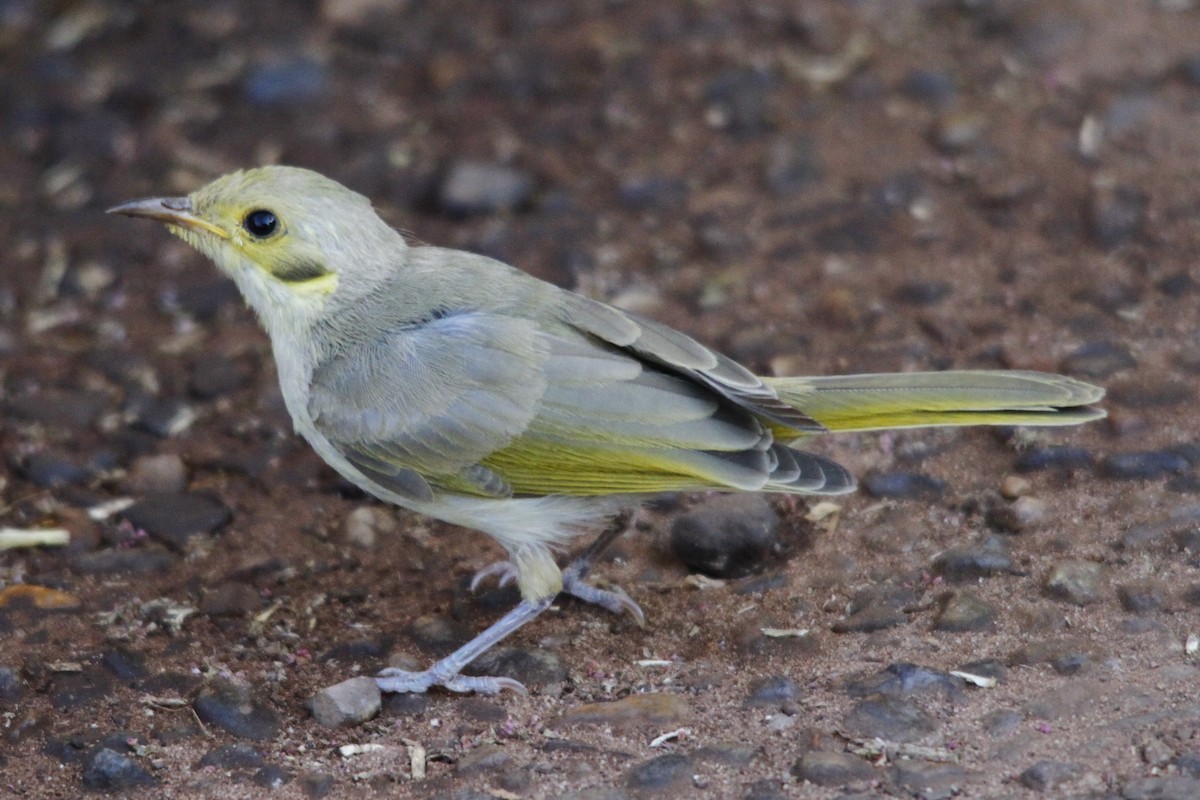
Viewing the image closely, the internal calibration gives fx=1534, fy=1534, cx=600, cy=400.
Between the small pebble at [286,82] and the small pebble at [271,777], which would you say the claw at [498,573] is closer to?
the small pebble at [271,777]

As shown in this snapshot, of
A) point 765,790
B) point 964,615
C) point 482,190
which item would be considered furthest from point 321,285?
point 482,190

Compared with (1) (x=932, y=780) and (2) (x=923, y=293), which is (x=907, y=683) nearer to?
(1) (x=932, y=780)

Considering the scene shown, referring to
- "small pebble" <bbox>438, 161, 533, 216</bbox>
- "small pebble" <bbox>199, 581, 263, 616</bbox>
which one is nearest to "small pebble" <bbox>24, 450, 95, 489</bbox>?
"small pebble" <bbox>199, 581, 263, 616</bbox>

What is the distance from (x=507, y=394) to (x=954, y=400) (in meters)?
1.52

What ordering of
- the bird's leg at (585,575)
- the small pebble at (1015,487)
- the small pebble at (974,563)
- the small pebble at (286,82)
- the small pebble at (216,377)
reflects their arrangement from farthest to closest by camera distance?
the small pebble at (286,82) → the small pebble at (216,377) → the small pebble at (1015,487) → the bird's leg at (585,575) → the small pebble at (974,563)

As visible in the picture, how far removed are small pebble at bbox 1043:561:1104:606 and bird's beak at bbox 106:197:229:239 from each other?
3.13 meters

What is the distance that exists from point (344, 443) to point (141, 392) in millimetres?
2025

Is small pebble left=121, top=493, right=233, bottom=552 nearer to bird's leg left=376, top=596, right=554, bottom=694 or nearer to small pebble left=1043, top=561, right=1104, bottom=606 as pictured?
bird's leg left=376, top=596, right=554, bottom=694

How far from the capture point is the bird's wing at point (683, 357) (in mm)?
Answer: 5180

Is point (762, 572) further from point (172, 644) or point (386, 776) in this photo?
point (172, 644)

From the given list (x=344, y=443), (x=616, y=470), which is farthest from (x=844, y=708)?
(x=344, y=443)

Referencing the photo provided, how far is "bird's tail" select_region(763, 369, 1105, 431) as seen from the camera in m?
5.20

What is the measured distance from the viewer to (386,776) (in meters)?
4.70

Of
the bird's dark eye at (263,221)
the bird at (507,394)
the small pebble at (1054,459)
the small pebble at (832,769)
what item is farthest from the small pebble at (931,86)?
the small pebble at (832,769)
